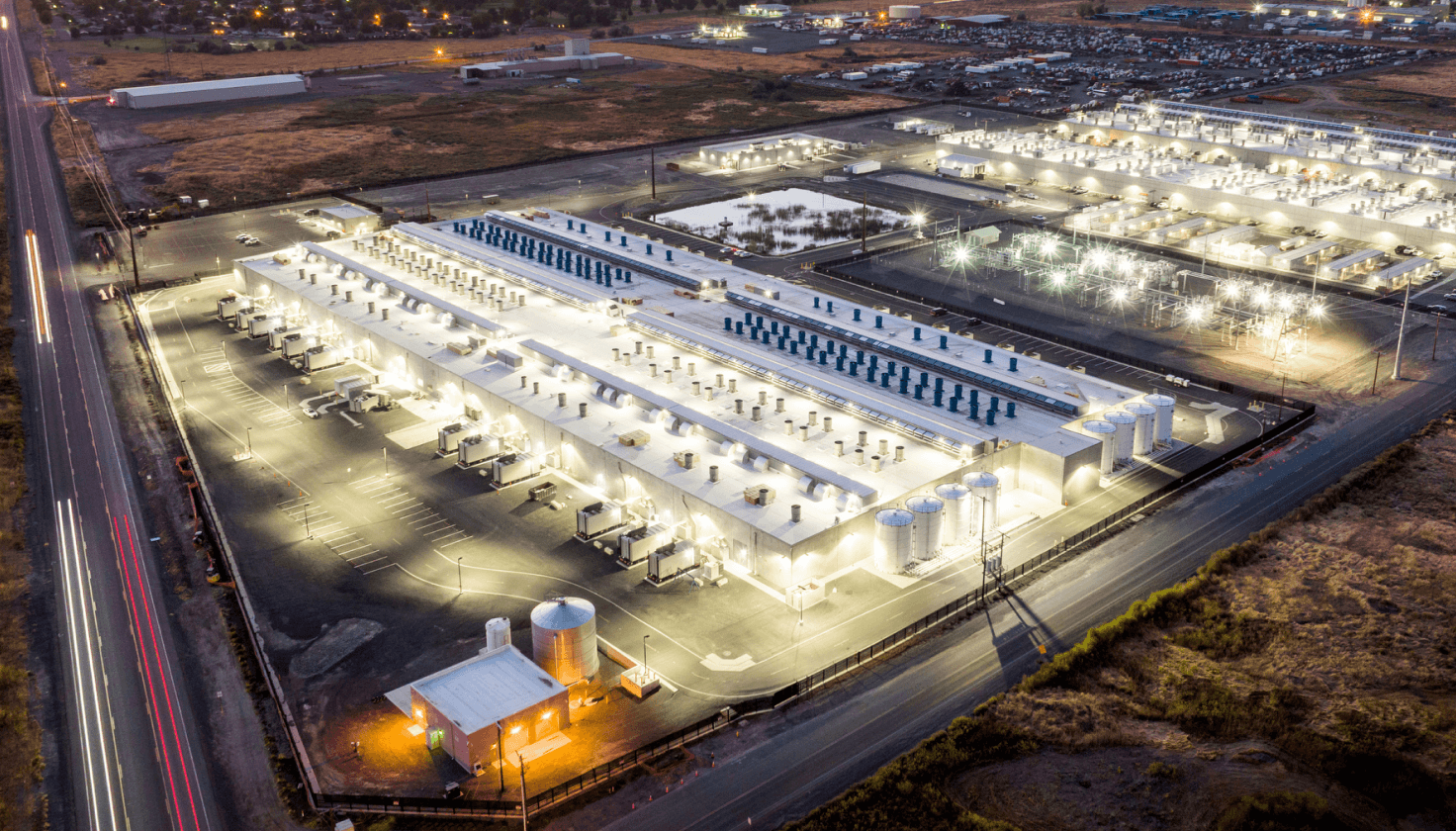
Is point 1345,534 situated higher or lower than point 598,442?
lower

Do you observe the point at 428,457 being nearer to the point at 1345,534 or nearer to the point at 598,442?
the point at 598,442

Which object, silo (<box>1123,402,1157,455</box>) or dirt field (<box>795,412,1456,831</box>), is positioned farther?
silo (<box>1123,402,1157,455</box>)

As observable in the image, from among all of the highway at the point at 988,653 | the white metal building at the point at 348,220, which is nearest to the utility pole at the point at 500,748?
the highway at the point at 988,653

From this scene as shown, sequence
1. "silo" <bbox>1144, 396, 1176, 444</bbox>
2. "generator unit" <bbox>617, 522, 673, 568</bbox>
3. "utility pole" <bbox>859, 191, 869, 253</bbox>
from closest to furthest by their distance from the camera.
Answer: "generator unit" <bbox>617, 522, 673, 568</bbox>
"silo" <bbox>1144, 396, 1176, 444</bbox>
"utility pole" <bbox>859, 191, 869, 253</bbox>

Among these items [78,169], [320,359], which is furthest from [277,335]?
[78,169]

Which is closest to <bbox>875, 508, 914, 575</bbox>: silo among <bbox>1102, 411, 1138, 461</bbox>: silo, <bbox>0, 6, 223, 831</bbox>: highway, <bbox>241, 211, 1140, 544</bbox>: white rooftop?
<bbox>241, 211, 1140, 544</bbox>: white rooftop

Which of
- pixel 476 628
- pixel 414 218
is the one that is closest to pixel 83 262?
pixel 414 218

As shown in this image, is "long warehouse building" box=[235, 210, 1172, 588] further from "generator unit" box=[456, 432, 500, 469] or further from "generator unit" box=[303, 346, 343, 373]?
"generator unit" box=[303, 346, 343, 373]

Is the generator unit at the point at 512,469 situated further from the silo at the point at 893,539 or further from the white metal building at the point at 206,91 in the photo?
the white metal building at the point at 206,91
